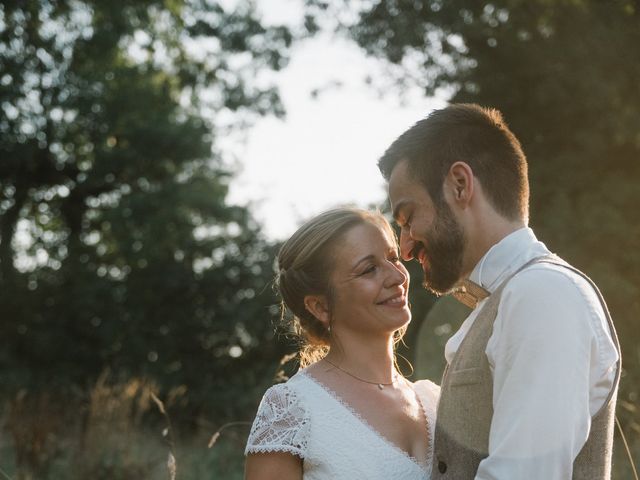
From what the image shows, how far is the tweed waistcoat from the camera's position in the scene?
6.89 feet

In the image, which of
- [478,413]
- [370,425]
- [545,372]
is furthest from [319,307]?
[545,372]

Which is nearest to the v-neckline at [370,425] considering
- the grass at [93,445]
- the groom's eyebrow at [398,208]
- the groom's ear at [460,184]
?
the groom's eyebrow at [398,208]

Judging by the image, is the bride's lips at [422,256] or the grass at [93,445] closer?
the bride's lips at [422,256]

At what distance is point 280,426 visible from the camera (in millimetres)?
3090

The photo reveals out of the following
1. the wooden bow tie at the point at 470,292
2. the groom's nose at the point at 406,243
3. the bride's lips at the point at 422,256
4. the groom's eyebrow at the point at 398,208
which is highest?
the groom's eyebrow at the point at 398,208

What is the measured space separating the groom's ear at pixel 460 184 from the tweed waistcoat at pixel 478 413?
308 millimetres

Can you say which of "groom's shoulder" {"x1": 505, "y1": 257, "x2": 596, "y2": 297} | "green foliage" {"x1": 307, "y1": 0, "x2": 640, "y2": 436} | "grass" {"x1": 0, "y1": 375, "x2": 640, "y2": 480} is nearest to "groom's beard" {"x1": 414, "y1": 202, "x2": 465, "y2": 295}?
"groom's shoulder" {"x1": 505, "y1": 257, "x2": 596, "y2": 297}

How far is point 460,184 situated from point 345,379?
1.23m

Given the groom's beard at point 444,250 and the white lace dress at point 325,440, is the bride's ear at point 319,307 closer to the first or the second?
the white lace dress at point 325,440

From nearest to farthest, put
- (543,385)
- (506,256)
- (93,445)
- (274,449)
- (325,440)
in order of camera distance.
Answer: (543,385), (506,256), (274,449), (325,440), (93,445)

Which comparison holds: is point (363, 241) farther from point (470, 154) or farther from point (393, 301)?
point (470, 154)

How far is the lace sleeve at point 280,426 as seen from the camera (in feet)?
9.97

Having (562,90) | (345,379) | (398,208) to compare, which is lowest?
(345,379)

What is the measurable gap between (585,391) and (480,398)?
0.32 metres
